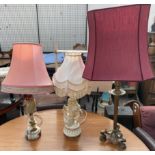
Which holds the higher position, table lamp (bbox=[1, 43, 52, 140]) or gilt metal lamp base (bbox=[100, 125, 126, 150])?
table lamp (bbox=[1, 43, 52, 140])

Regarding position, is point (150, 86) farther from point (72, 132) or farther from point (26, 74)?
point (26, 74)

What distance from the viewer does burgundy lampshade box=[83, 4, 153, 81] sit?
2.34 ft

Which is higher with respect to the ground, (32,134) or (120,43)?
(120,43)

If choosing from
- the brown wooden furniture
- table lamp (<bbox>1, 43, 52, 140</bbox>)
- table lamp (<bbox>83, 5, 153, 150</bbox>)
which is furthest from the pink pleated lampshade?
the brown wooden furniture

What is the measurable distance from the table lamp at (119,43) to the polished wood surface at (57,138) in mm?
540

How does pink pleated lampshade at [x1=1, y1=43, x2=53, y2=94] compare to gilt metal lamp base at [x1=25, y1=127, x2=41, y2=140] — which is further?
gilt metal lamp base at [x1=25, y1=127, x2=41, y2=140]

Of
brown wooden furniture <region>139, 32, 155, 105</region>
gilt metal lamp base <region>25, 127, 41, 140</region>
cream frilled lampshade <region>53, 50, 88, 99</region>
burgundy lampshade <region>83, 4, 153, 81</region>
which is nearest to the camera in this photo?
burgundy lampshade <region>83, 4, 153, 81</region>

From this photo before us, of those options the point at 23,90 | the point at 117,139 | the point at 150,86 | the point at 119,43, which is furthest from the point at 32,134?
the point at 150,86

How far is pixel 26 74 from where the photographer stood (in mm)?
970

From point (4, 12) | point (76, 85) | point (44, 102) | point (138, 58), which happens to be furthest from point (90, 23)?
point (4, 12)

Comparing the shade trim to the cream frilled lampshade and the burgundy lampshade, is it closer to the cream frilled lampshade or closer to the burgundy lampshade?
the cream frilled lampshade

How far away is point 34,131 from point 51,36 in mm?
2364

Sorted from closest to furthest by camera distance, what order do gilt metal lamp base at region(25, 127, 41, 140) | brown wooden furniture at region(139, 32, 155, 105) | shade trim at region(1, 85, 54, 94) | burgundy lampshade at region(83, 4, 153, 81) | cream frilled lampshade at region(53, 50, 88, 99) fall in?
burgundy lampshade at region(83, 4, 153, 81) → shade trim at region(1, 85, 54, 94) → cream frilled lampshade at region(53, 50, 88, 99) → gilt metal lamp base at region(25, 127, 41, 140) → brown wooden furniture at region(139, 32, 155, 105)

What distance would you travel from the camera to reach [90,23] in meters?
0.78
